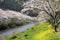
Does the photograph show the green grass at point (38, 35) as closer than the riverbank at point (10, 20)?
Yes

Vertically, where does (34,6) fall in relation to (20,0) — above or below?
below

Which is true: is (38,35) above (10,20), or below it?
below

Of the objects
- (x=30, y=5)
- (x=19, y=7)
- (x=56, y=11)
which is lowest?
(x=56, y=11)

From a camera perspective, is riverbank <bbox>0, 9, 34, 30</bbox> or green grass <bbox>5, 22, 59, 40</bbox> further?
riverbank <bbox>0, 9, 34, 30</bbox>

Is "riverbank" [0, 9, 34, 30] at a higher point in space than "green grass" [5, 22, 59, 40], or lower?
higher

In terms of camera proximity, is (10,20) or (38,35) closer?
(38,35)

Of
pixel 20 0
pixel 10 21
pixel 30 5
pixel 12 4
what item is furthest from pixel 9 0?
pixel 30 5

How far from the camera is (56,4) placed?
22.0 meters

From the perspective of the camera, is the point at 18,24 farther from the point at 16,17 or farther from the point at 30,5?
the point at 30,5

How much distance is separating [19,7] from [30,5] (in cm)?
3427

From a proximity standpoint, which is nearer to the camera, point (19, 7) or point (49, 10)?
point (49, 10)

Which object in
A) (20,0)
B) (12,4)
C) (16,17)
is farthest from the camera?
(20,0)

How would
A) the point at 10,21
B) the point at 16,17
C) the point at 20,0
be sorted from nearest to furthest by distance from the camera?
the point at 10,21, the point at 16,17, the point at 20,0

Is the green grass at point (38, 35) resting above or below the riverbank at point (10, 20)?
below
